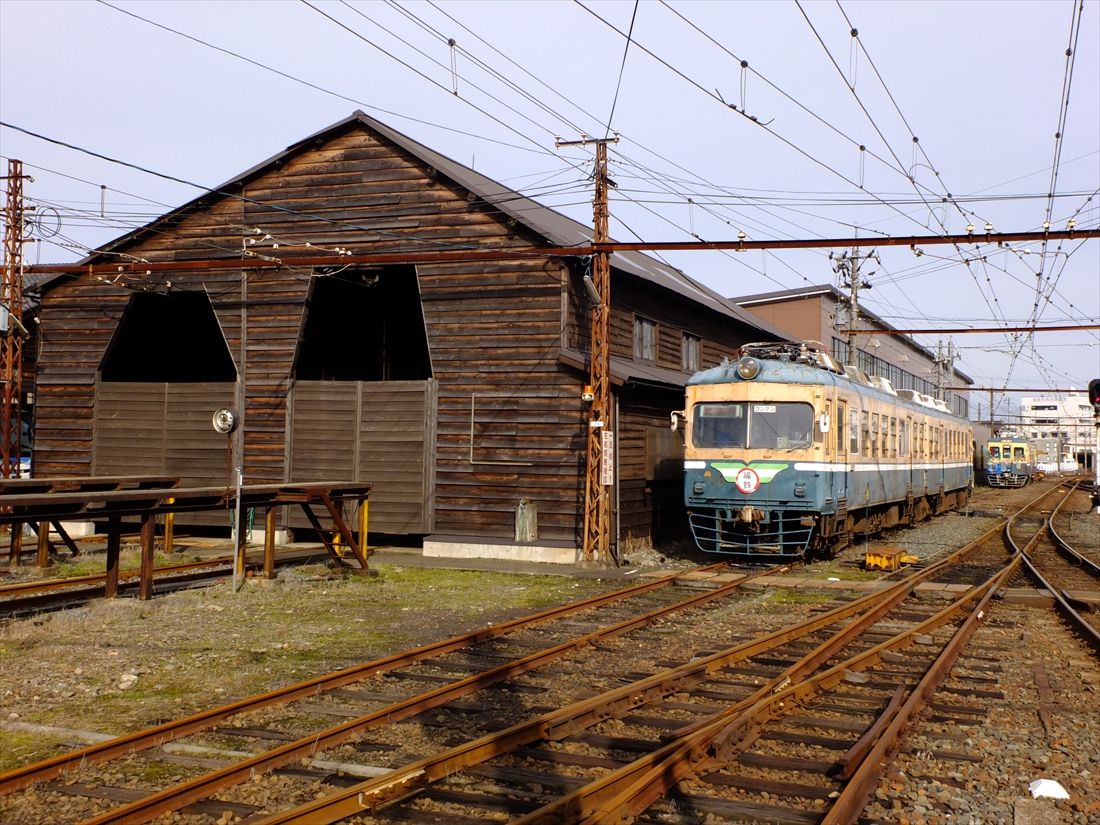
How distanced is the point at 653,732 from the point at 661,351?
52.2 feet

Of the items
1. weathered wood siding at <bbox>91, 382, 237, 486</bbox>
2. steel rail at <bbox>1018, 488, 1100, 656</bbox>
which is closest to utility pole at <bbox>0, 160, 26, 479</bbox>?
weathered wood siding at <bbox>91, 382, 237, 486</bbox>

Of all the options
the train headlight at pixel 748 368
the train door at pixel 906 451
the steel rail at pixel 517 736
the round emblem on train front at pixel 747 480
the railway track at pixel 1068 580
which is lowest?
the steel rail at pixel 517 736

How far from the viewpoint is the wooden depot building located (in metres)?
17.5

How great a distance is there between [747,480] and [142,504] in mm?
9494

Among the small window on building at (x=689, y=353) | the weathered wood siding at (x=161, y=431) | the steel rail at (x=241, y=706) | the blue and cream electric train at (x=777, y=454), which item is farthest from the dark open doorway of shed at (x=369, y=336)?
the steel rail at (x=241, y=706)

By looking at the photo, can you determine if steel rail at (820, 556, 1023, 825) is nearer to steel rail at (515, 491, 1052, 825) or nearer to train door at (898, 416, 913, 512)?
steel rail at (515, 491, 1052, 825)

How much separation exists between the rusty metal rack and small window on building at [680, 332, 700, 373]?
10529 millimetres

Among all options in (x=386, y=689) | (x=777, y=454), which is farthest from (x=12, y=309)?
(x=386, y=689)

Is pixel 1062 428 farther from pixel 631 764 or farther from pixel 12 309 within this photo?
pixel 631 764

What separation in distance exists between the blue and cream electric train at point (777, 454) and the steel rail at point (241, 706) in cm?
575

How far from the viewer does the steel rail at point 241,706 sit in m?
5.44

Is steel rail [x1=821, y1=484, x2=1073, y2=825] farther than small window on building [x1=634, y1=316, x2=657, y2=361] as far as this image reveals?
No

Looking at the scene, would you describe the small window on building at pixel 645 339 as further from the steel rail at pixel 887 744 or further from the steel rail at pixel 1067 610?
the steel rail at pixel 887 744

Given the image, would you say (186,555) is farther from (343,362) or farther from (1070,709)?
(1070,709)
